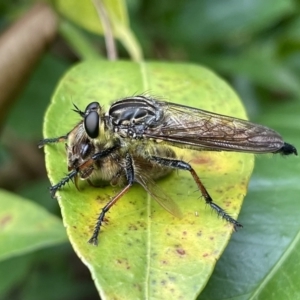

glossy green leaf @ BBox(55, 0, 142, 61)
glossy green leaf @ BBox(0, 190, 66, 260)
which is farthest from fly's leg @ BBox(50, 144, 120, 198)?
glossy green leaf @ BBox(55, 0, 142, 61)

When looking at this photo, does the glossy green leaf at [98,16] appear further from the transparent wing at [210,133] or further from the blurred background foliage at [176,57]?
the transparent wing at [210,133]

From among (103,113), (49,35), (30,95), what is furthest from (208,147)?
(30,95)

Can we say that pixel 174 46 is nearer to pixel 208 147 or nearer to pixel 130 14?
pixel 130 14

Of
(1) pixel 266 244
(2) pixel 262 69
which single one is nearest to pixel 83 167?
(1) pixel 266 244

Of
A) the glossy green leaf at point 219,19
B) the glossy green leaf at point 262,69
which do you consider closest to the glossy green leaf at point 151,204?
the glossy green leaf at point 262,69

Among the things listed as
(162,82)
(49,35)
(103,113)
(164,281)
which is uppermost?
(49,35)

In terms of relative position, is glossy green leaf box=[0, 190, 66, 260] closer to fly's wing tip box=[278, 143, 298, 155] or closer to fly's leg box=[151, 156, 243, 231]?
fly's leg box=[151, 156, 243, 231]
